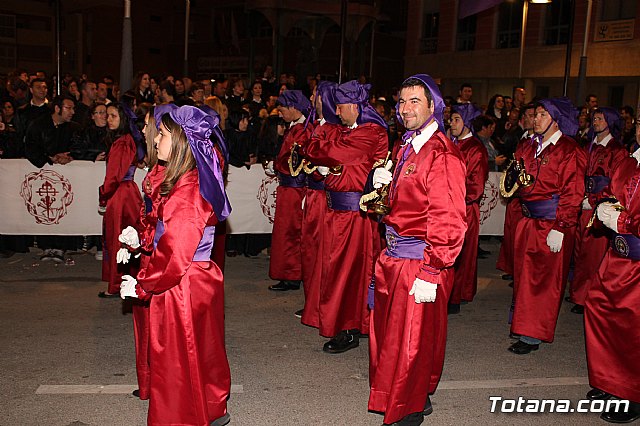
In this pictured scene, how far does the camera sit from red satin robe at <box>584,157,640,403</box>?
483cm

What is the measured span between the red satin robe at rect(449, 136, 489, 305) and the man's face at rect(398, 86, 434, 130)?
3001 mm

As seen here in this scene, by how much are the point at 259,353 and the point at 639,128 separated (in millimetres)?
3630

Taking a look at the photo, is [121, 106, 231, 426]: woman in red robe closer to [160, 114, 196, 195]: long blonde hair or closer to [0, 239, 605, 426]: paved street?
[160, 114, 196, 195]: long blonde hair

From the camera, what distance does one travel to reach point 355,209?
6230 millimetres

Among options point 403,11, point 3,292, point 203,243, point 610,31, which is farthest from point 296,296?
point 403,11

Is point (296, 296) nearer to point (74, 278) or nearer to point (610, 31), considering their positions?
point (74, 278)

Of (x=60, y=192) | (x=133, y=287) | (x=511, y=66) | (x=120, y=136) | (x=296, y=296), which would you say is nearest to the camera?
(x=133, y=287)

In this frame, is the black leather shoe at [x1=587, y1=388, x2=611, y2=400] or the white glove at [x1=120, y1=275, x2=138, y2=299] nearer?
the white glove at [x1=120, y1=275, x2=138, y2=299]

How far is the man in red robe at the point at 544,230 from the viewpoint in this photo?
20.1 ft

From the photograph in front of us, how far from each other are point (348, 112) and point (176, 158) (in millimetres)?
2478

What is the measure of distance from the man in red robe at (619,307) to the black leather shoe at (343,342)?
6.85 feet

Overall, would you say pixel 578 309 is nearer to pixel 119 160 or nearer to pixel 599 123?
pixel 599 123

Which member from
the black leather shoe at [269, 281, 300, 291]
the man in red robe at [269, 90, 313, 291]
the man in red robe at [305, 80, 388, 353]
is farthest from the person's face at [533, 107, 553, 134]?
the black leather shoe at [269, 281, 300, 291]

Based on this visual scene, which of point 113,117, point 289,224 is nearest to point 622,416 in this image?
point 289,224
